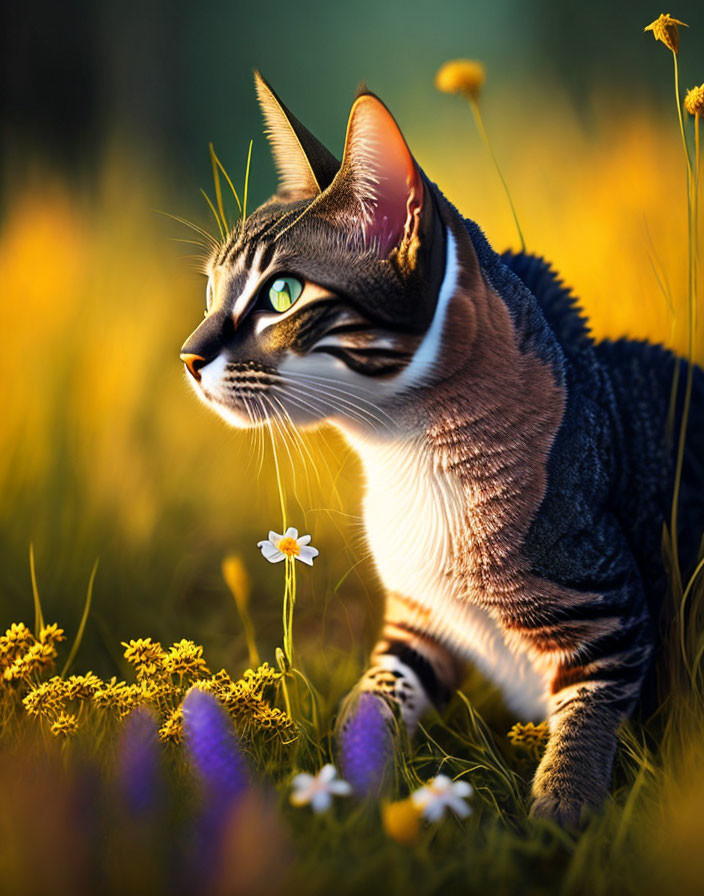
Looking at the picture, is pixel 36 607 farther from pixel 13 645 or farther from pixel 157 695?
pixel 157 695

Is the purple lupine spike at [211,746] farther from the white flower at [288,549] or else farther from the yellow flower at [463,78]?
the yellow flower at [463,78]

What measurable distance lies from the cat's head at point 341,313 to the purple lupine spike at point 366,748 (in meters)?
0.32

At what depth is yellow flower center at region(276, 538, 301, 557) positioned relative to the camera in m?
0.88

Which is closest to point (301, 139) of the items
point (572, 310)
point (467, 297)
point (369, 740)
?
point (467, 297)

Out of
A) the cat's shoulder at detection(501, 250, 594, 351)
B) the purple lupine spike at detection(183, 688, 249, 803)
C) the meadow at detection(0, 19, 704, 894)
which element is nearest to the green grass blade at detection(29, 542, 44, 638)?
the meadow at detection(0, 19, 704, 894)

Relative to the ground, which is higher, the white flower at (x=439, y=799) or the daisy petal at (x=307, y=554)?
the daisy petal at (x=307, y=554)

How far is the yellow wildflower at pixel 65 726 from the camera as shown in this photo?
0.81m

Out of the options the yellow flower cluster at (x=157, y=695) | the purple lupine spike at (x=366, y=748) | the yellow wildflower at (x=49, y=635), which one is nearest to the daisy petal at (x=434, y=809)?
the purple lupine spike at (x=366, y=748)

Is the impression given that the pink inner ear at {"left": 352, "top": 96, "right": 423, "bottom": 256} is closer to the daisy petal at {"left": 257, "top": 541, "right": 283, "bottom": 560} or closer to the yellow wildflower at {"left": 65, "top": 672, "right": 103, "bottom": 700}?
the daisy petal at {"left": 257, "top": 541, "right": 283, "bottom": 560}

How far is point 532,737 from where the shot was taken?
93cm

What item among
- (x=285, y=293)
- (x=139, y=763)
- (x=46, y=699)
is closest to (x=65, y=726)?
(x=46, y=699)

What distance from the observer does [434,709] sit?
1025 mm

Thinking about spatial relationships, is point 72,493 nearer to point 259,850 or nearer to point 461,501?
point 461,501

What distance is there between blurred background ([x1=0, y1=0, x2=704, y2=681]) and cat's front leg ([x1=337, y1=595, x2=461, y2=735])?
0.36 feet
